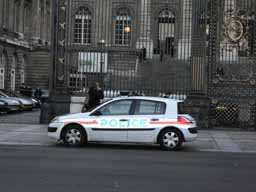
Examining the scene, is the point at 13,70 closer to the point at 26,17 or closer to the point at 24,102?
the point at 26,17

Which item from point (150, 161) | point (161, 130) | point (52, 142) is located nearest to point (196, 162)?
point (150, 161)

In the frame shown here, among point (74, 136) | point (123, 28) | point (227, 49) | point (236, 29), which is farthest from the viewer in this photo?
point (123, 28)

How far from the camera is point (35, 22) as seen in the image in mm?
60312

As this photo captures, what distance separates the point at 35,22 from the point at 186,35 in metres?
40.3

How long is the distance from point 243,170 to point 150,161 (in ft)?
7.06

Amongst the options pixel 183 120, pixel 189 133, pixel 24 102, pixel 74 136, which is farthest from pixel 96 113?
pixel 24 102

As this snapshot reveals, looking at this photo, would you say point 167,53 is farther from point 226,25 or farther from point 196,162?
point 196,162

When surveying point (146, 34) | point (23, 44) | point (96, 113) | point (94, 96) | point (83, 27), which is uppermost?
point (23, 44)

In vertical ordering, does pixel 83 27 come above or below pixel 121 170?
above

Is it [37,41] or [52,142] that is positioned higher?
[37,41]

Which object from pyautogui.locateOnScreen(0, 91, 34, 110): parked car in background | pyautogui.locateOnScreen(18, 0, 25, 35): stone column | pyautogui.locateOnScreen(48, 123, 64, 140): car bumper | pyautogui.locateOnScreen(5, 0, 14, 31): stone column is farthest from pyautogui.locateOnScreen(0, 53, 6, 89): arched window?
pyautogui.locateOnScreen(48, 123, 64, 140): car bumper

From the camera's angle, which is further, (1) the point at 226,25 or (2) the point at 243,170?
(1) the point at 226,25

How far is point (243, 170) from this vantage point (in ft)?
34.6

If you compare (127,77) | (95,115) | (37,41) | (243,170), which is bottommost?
(243,170)
